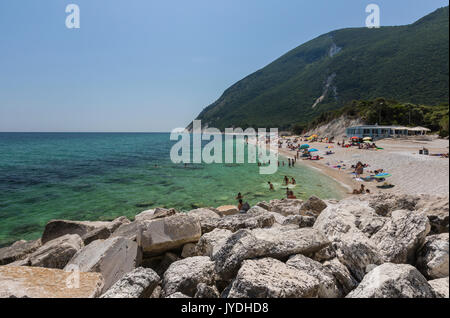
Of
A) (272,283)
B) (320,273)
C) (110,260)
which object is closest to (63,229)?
(110,260)

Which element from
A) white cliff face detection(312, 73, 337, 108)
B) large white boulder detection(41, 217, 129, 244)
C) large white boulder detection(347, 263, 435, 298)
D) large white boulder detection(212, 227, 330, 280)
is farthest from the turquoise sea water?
white cliff face detection(312, 73, 337, 108)

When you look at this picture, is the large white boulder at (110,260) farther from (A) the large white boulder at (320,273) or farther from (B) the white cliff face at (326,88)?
(B) the white cliff face at (326,88)

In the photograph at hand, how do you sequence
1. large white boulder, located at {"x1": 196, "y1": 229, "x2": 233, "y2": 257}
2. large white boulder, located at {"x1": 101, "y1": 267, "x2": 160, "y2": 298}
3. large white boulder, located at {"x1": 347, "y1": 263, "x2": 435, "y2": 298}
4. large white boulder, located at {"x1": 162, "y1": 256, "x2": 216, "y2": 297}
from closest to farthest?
large white boulder, located at {"x1": 347, "y1": 263, "x2": 435, "y2": 298}, large white boulder, located at {"x1": 101, "y1": 267, "x2": 160, "y2": 298}, large white boulder, located at {"x1": 162, "y1": 256, "x2": 216, "y2": 297}, large white boulder, located at {"x1": 196, "y1": 229, "x2": 233, "y2": 257}

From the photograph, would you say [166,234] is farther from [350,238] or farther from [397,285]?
[397,285]

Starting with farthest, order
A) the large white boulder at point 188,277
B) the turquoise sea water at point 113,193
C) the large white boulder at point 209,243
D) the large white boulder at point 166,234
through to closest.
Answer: the turquoise sea water at point 113,193 → the large white boulder at point 166,234 → the large white boulder at point 209,243 → the large white boulder at point 188,277

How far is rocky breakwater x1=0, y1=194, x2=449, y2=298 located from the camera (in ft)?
8.09

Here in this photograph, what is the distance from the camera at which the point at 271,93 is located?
168250 millimetres

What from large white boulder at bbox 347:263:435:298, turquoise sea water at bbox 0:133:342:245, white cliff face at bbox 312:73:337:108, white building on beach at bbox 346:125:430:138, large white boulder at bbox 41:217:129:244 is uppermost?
white cliff face at bbox 312:73:337:108

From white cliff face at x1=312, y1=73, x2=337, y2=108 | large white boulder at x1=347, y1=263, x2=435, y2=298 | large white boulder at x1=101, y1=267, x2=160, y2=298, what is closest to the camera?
large white boulder at x1=347, y1=263, x2=435, y2=298

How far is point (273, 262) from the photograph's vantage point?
2973 mm

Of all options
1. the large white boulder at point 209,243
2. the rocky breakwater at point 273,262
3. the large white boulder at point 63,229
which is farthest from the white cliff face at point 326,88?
the large white boulder at point 209,243

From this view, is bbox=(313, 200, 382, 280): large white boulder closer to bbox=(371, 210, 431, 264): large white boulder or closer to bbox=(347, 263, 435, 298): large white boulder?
bbox=(371, 210, 431, 264): large white boulder

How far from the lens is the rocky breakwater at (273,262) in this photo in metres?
2.46
